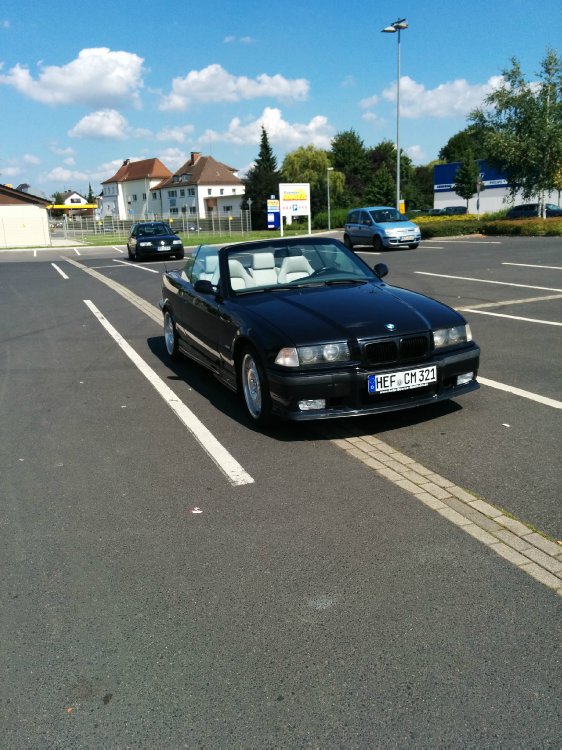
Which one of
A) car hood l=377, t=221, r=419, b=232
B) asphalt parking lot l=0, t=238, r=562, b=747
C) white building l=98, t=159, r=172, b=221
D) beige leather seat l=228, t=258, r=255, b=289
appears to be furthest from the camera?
white building l=98, t=159, r=172, b=221

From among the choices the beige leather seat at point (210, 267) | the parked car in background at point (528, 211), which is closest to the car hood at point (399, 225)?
the beige leather seat at point (210, 267)

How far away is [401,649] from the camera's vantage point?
2.66 metres

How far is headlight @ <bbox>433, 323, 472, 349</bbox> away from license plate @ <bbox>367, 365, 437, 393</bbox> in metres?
0.24

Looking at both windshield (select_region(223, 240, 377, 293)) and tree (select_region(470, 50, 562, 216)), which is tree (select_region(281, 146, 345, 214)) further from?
windshield (select_region(223, 240, 377, 293))

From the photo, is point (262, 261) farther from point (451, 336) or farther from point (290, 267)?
point (451, 336)

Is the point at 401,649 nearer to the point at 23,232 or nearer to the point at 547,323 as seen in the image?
the point at 547,323

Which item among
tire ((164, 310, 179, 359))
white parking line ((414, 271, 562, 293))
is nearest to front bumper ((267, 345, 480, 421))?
tire ((164, 310, 179, 359))

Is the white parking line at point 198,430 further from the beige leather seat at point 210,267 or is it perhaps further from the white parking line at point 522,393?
the white parking line at point 522,393

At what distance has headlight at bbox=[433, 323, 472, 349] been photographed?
533cm

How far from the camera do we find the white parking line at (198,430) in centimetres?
464

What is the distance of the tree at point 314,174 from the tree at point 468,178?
54.9 feet

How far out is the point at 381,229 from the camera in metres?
27.4

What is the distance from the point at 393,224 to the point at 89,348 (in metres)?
20.0

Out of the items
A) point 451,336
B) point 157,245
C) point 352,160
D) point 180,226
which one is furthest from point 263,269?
point 352,160
